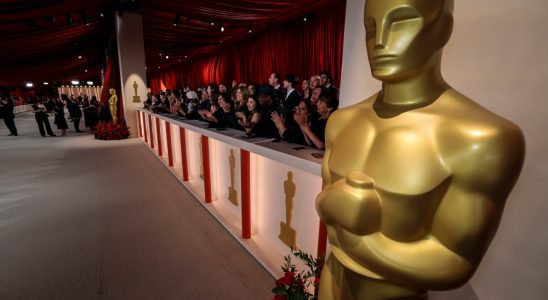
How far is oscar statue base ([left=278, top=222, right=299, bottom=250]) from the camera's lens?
6.02ft

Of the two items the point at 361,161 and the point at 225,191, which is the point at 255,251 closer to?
the point at 225,191

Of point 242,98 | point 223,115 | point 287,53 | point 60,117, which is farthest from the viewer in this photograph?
point 60,117

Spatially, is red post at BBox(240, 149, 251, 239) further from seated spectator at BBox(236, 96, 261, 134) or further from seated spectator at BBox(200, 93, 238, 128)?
seated spectator at BBox(200, 93, 238, 128)

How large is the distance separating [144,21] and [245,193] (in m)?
7.92

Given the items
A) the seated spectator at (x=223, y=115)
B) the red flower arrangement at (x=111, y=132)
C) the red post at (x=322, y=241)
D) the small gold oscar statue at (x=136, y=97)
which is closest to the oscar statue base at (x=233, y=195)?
the seated spectator at (x=223, y=115)

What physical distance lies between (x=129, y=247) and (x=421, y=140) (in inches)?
99.4

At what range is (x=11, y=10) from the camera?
4.48m

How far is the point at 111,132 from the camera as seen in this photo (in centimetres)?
757

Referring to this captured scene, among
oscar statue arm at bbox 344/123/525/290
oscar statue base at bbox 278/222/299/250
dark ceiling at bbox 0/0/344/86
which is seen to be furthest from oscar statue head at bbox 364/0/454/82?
dark ceiling at bbox 0/0/344/86

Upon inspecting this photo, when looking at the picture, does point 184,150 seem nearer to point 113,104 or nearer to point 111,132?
point 111,132

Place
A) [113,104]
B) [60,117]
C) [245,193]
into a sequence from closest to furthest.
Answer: [245,193] < [113,104] < [60,117]

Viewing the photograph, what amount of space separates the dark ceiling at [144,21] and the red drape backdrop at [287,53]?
322 millimetres

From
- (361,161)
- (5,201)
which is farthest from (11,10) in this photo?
(361,161)

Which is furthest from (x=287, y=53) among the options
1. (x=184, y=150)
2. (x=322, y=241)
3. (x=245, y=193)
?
(x=322, y=241)
